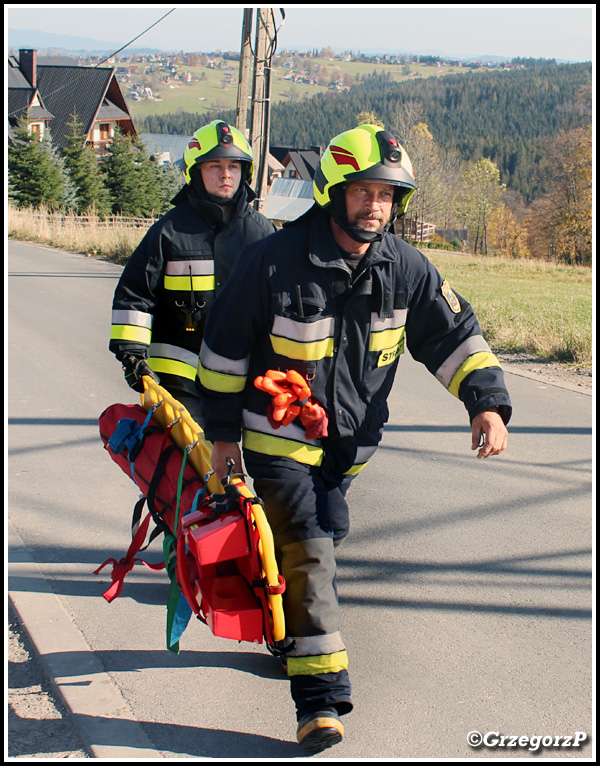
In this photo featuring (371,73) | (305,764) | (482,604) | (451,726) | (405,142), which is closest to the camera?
(305,764)

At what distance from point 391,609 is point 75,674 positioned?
1468 millimetres

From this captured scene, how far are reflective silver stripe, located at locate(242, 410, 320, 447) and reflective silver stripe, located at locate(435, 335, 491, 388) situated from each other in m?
0.61

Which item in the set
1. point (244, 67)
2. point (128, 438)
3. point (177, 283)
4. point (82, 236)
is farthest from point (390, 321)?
point (82, 236)

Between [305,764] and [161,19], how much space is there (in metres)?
14.8

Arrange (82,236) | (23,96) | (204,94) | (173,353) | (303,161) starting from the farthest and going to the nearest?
(204,94) → (303,161) → (23,96) → (82,236) → (173,353)

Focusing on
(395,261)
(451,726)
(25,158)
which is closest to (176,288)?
(395,261)

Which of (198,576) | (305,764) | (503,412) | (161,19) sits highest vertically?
(161,19)

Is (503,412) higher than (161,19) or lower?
lower

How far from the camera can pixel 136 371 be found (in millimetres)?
4141

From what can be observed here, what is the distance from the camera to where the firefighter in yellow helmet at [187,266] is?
4.25 metres

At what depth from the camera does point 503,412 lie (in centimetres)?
318

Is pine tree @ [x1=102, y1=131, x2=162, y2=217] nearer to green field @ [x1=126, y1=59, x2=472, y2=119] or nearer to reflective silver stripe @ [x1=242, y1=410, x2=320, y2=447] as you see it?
reflective silver stripe @ [x1=242, y1=410, x2=320, y2=447]

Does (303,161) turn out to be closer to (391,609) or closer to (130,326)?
(130,326)

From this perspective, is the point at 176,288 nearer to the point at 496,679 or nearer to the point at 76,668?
the point at 76,668
